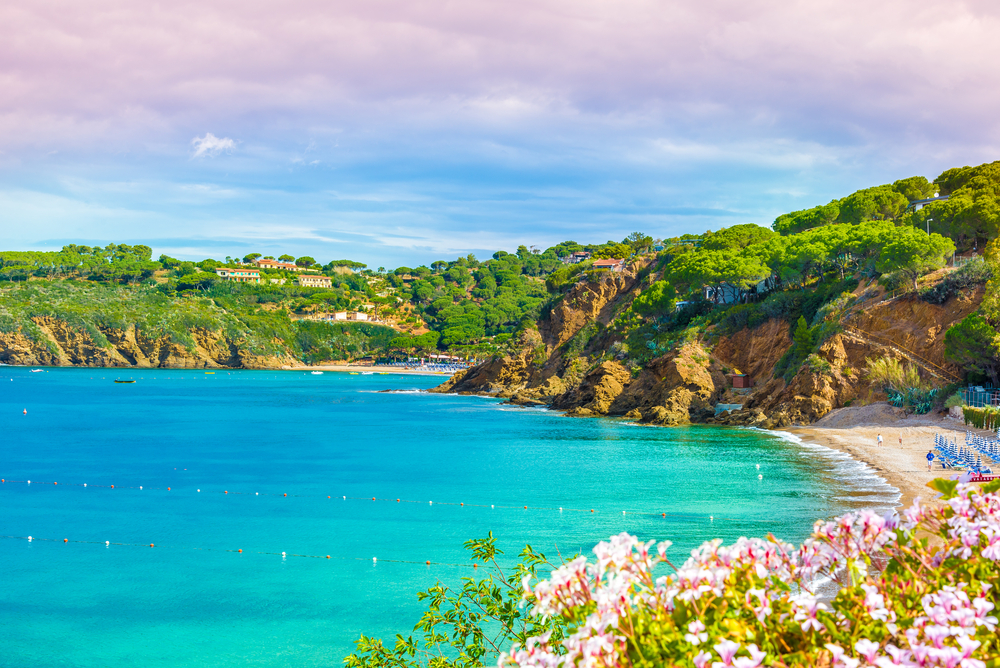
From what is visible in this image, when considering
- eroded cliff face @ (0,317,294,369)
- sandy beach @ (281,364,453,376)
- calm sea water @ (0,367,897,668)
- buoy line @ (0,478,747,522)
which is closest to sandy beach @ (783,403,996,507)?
calm sea water @ (0,367,897,668)

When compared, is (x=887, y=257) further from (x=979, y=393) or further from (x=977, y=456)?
(x=977, y=456)

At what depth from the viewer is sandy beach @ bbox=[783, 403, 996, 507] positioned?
3009 centimetres

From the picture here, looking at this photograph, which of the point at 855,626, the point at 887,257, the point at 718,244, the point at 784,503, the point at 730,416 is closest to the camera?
the point at 855,626

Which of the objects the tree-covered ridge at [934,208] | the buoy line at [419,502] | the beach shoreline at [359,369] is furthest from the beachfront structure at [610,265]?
the buoy line at [419,502]

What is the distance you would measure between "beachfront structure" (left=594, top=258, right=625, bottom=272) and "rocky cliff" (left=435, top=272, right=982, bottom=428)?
30.0 feet

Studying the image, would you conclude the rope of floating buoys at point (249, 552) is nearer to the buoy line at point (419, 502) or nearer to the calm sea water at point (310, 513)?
the calm sea water at point (310, 513)

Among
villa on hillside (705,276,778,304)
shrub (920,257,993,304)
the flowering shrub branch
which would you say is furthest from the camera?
villa on hillside (705,276,778,304)

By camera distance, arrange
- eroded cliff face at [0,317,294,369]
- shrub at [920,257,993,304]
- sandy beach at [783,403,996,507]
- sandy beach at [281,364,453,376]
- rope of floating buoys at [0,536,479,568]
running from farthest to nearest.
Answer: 1. eroded cliff face at [0,317,294,369]
2. sandy beach at [281,364,453,376]
3. shrub at [920,257,993,304]
4. sandy beach at [783,403,996,507]
5. rope of floating buoys at [0,536,479,568]

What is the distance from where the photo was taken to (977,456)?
2928 cm

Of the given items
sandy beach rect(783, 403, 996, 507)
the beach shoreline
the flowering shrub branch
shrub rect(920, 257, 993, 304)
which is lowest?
the beach shoreline

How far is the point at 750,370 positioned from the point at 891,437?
65.6ft

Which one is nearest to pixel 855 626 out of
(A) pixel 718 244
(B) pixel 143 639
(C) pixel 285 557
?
(B) pixel 143 639

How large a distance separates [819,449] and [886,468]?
28.1 ft

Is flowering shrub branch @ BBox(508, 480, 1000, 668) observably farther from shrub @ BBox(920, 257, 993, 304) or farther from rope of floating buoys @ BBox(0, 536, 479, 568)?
shrub @ BBox(920, 257, 993, 304)
